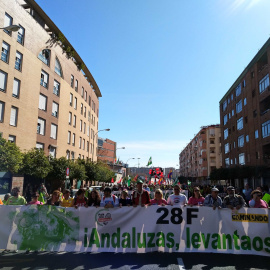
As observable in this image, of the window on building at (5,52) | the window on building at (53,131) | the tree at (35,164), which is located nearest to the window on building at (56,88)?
the window on building at (53,131)

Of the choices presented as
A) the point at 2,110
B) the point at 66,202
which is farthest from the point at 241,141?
the point at 66,202

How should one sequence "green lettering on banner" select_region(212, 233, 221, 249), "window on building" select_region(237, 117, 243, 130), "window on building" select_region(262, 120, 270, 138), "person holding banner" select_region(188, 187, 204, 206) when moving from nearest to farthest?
"green lettering on banner" select_region(212, 233, 221, 249) < "person holding banner" select_region(188, 187, 204, 206) < "window on building" select_region(262, 120, 270, 138) < "window on building" select_region(237, 117, 243, 130)

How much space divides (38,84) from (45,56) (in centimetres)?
412

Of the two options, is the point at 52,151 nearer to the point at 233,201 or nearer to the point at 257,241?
the point at 233,201

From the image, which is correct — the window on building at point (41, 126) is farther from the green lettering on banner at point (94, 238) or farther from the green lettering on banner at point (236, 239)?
the green lettering on banner at point (236, 239)

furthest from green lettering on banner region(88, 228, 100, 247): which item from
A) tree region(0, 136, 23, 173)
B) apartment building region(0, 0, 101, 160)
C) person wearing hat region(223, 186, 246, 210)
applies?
apartment building region(0, 0, 101, 160)

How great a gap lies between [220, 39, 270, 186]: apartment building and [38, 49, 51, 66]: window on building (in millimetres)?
25326

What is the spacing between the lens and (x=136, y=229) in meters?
6.72

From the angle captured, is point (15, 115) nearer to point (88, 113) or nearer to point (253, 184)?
point (88, 113)

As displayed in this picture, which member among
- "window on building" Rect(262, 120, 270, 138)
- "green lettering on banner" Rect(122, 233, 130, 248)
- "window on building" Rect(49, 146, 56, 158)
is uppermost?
"window on building" Rect(262, 120, 270, 138)

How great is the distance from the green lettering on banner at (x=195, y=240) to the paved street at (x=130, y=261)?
20 centimetres

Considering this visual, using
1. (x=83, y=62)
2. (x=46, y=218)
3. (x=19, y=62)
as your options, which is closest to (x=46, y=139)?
(x=19, y=62)

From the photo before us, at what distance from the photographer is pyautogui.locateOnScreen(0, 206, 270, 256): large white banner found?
21.2 ft

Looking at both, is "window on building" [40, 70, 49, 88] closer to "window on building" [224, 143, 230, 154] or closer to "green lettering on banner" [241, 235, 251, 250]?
"green lettering on banner" [241, 235, 251, 250]
